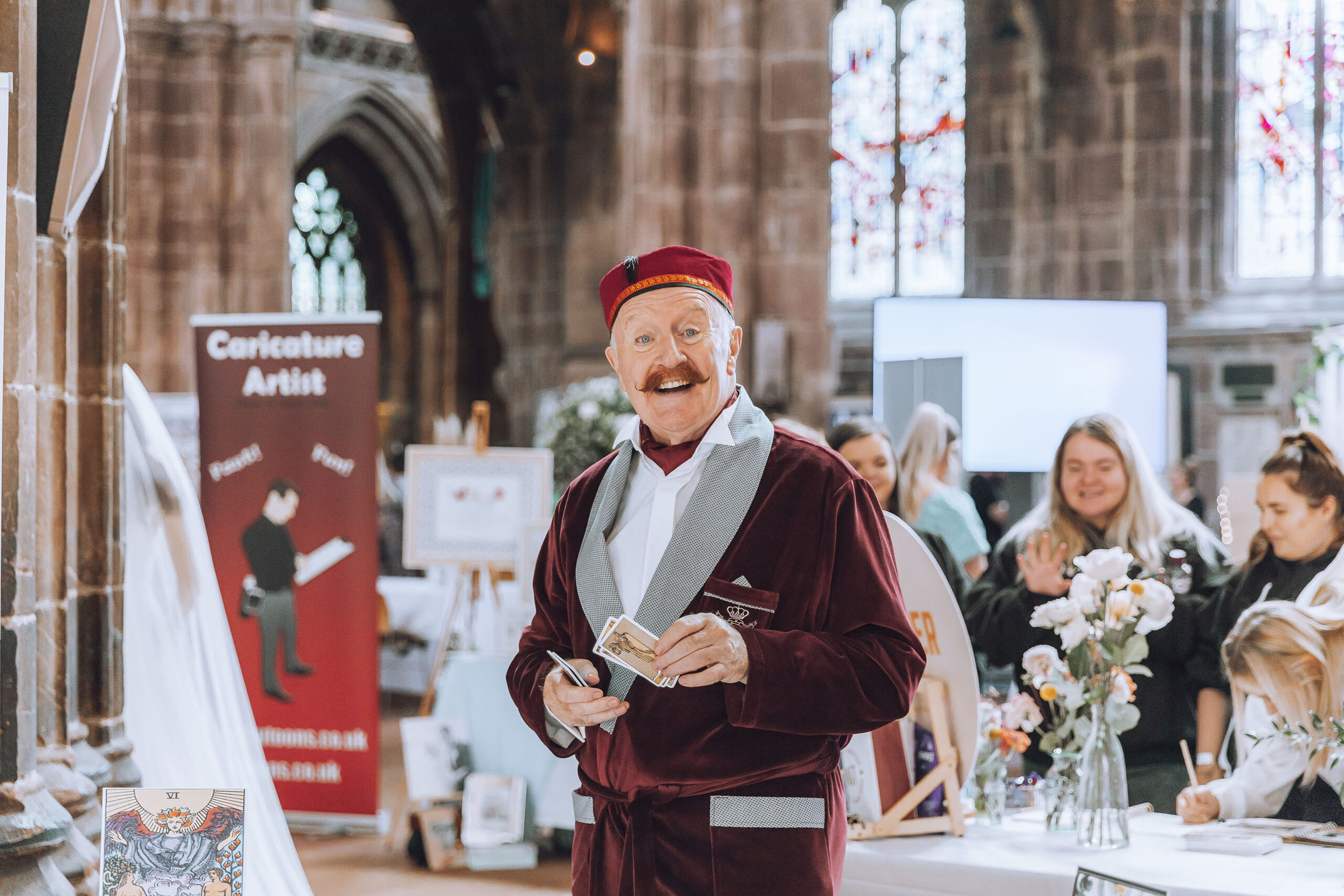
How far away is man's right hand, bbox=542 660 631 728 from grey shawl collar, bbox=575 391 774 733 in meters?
0.04

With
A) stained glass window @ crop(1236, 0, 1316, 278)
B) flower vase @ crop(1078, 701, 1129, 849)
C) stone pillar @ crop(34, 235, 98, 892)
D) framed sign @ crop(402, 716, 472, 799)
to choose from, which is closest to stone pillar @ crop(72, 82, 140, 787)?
stone pillar @ crop(34, 235, 98, 892)

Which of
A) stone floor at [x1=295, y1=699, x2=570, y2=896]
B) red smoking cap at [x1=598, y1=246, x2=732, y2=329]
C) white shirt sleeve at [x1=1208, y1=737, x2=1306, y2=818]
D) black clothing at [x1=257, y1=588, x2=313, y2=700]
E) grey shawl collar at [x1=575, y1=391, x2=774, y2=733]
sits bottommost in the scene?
stone floor at [x1=295, y1=699, x2=570, y2=896]

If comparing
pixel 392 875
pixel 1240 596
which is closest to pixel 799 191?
pixel 392 875

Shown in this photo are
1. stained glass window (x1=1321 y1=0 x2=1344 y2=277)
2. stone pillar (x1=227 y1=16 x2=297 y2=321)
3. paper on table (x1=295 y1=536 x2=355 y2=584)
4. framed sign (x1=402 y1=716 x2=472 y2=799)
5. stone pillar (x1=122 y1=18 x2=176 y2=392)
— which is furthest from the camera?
stained glass window (x1=1321 y1=0 x2=1344 y2=277)

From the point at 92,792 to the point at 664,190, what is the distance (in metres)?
4.82

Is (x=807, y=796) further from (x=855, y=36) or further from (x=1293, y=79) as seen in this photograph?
(x=855, y=36)

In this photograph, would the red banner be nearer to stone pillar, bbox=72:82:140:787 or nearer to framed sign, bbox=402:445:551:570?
framed sign, bbox=402:445:551:570

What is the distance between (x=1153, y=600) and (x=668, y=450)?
3.53 ft

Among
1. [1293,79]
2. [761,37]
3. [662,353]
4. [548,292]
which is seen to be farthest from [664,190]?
[1293,79]

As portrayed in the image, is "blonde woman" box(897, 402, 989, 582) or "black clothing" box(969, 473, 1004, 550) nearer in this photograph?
"blonde woman" box(897, 402, 989, 582)

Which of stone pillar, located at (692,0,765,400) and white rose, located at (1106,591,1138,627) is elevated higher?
stone pillar, located at (692,0,765,400)

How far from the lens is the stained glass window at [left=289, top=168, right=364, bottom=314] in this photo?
22.1 m

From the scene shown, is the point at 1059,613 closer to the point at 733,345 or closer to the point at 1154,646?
the point at 1154,646

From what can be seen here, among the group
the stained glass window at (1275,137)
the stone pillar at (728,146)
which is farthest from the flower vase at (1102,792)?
the stained glass window at (1275,137)
